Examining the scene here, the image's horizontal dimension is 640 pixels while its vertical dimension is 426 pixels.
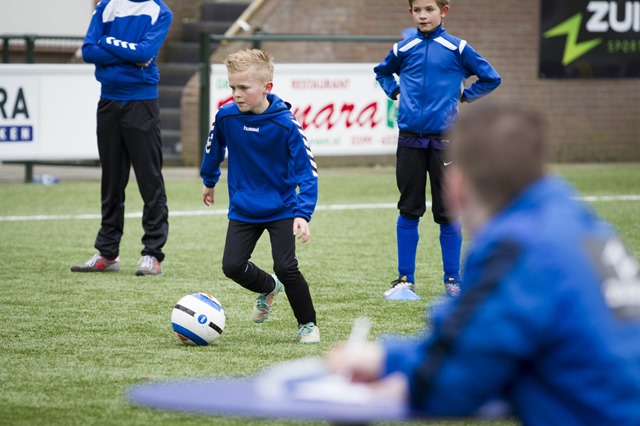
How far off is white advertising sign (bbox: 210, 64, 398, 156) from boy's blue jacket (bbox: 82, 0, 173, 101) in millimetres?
5888

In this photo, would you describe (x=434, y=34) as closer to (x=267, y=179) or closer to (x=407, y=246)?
(x=407, y=246)

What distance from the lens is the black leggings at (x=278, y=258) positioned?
614 centimetres

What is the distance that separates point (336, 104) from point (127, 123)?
6795 millimetres

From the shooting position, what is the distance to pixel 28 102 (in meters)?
13.6

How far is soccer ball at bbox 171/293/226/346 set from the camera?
20.1ft

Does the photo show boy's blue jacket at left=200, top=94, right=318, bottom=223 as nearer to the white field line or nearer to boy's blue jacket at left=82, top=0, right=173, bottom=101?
boy's blue jacket at left=82, top=0, right=173, bottom=101

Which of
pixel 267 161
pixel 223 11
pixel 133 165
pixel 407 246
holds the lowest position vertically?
pixel 407 246

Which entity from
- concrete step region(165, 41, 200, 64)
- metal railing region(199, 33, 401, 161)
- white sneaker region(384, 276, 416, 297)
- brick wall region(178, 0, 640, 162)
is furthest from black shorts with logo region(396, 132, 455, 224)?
concrete step region(165, 41, 200, 64)

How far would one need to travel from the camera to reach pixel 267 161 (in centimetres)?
621

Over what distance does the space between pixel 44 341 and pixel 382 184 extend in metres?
8.84

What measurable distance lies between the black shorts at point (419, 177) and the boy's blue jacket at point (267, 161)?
1.66m

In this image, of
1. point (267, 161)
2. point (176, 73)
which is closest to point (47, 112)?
point (176, 73)

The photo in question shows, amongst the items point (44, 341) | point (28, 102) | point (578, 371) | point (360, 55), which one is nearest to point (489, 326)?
point (578, 371)

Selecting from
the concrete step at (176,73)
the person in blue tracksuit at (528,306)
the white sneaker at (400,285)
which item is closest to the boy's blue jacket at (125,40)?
the white sneaker at (400,285)
